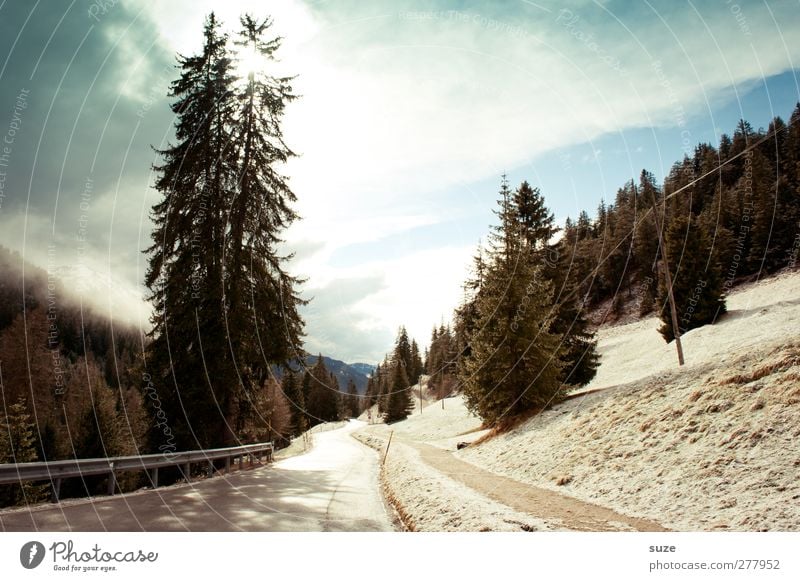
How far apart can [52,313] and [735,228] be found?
59107 millimetres

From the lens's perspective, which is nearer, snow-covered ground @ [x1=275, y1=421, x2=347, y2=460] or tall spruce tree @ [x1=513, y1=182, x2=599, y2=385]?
snow-covered ground @ [x1=275, y1=421, x2=347, y2=460]

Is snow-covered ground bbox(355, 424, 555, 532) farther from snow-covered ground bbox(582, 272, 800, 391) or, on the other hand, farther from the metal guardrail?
snow-covered ground bbox(582, 272, 800, 391)

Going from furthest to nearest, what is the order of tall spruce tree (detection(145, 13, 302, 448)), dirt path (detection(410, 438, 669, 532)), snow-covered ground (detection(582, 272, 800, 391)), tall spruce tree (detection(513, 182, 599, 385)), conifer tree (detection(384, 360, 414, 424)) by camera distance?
conifer tree (detection(384, 360, 414, 424)), tall spruce tree (detection(513, 182, 599, 385)), snow-covered ground (detection(582, 272, 800, 391)), tall spruce tree (detection(145, 13, 302, 448)), dirt path (detection(410, 438, 669, 532))

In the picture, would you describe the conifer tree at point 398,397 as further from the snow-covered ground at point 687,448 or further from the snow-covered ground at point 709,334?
the snow-covered ground at point 687,448

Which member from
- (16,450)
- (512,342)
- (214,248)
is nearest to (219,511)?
(214,248)

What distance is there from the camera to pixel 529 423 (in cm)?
1689

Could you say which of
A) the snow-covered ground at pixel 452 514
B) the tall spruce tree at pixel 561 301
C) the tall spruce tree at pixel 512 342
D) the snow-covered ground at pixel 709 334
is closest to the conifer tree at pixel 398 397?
the snow-covered ground at pixel 709 334

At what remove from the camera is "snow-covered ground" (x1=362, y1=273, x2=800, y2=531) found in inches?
231

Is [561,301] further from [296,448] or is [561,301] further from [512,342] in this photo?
[296,448]

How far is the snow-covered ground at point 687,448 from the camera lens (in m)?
5.86

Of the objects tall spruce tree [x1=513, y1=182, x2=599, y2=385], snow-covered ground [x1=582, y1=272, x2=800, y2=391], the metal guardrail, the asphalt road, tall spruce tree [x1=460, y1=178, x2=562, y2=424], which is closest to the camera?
the asphalt road

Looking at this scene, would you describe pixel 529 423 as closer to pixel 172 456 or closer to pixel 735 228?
pixel 172 456

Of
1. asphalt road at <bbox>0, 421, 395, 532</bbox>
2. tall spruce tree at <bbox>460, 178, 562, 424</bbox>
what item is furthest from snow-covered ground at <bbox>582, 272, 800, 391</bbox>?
asphalt road at <bbox>0, 421, 395, 532</bbox>
